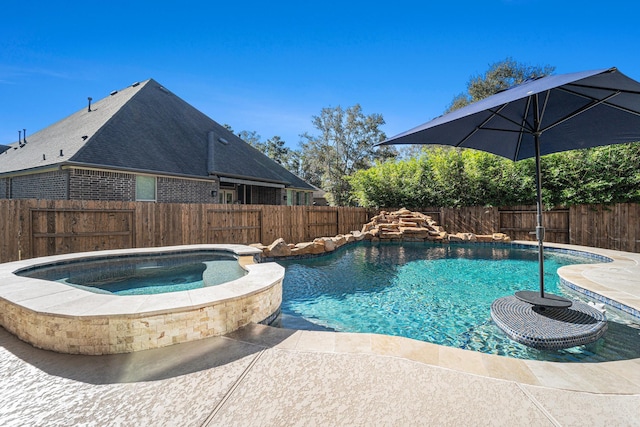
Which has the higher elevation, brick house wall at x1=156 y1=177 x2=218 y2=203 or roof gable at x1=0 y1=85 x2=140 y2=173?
roof gable at x1=0 y1=85 x2=140 y2=173

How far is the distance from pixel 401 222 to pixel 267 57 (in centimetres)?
1038

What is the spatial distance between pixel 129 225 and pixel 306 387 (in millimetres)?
8169

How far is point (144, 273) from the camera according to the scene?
5551 mm

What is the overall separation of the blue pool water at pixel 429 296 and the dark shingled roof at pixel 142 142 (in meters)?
7.46

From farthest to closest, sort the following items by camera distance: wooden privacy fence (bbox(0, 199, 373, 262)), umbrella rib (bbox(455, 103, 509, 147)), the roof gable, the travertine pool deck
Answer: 1. the roof gable
2. wooden privacy fence (bbox(0, 199, 373, 262))
3. umbrella rib (bbox(455, 103, 509, 147))
4. the travertine pool deck

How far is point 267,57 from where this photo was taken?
1388 centimetres

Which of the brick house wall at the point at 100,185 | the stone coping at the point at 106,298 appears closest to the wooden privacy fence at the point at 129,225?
the brick house wall at the point at 100,185

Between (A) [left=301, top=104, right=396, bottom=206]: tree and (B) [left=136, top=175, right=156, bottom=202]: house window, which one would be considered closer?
(B) [left=136, top=175, right=156, bottom=202]: house window

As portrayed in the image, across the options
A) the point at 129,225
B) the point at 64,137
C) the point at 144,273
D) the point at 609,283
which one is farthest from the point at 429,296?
the point at 64,137

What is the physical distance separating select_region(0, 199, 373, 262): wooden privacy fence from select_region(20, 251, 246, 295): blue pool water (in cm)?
271

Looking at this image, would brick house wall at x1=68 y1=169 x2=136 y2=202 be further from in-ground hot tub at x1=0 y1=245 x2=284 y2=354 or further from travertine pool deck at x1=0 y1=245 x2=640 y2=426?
travertine pool deck at x1=0 y1=245 x2=640 y2=426

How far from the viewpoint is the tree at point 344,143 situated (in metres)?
29.9

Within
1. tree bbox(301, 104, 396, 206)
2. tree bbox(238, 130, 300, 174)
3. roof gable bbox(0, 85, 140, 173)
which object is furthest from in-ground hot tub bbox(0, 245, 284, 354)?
tree bbox(238, 130, 300, 174)

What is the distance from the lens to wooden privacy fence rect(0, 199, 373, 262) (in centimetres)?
658
